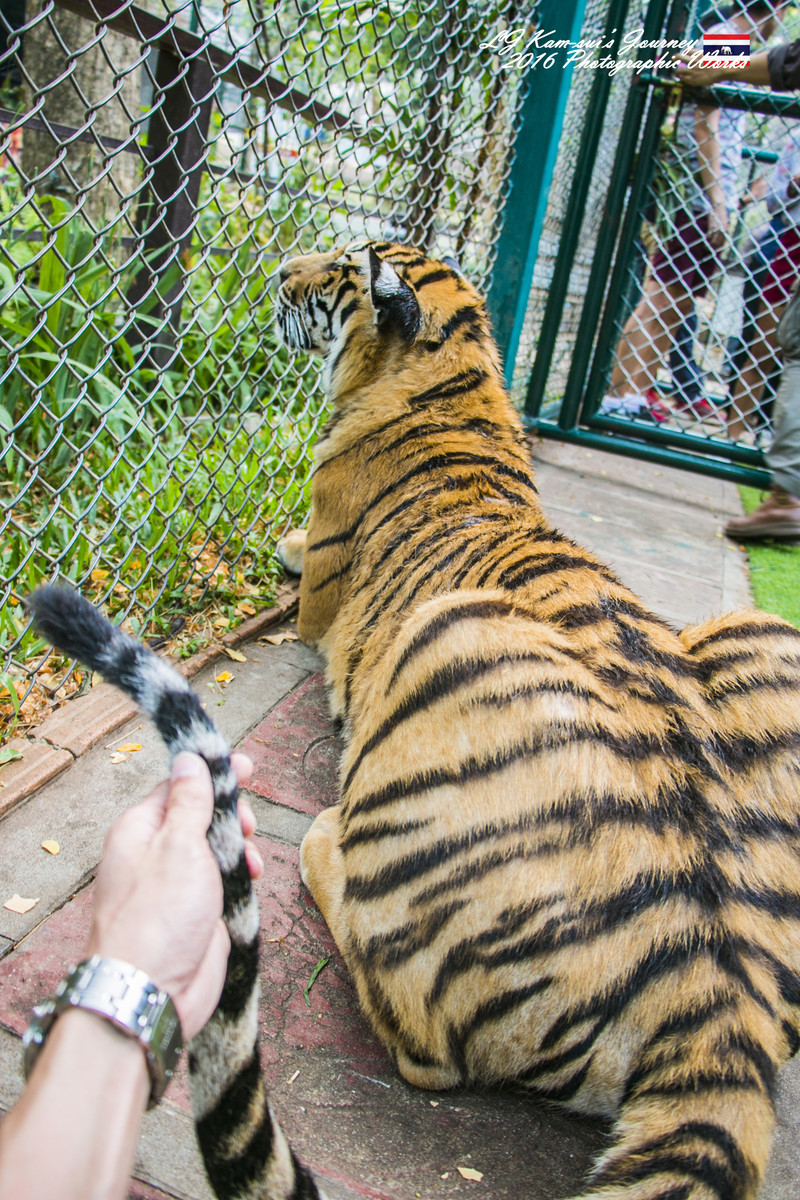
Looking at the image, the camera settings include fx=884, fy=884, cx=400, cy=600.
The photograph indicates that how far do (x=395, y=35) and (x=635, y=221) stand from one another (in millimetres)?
1993

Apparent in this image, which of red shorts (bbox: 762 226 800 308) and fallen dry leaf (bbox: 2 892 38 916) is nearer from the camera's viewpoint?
fallen dry leaf (bbox: 2 892 38 916)

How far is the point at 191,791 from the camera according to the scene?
1.10m

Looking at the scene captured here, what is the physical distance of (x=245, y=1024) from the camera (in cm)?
121

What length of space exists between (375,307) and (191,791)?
2285 mm

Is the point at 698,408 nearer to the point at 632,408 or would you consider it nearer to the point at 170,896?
the point at 632,408

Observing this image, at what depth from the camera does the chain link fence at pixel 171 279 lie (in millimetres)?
2787

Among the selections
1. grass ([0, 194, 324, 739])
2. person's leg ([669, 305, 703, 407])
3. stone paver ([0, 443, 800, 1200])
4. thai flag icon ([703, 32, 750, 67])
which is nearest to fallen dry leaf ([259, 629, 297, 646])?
grass ([0, 194, 324, 739])

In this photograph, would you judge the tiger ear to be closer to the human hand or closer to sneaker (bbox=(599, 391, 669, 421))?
the human hand

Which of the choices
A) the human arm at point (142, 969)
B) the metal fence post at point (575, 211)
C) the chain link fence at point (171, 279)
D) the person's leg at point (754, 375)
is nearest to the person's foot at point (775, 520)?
the person's leg at point (754, 375)

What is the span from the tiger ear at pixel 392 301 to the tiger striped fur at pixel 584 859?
3.53 ft

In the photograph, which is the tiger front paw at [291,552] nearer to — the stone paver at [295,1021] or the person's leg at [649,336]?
the stone paver at [295,1021]

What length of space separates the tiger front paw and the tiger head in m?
0.75

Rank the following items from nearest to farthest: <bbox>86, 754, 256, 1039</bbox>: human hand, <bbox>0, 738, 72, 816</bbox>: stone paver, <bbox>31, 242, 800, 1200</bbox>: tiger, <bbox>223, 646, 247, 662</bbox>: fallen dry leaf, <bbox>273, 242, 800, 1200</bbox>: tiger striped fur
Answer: <bbox>86, 754, 256, 1039</bbox>: human hand < <bbox>31, 242, 800, 1200</bbox>: tiger < <bbox>273, 242, 800, 1200</bbox>: tiger striped fur < <bbox>0, 738, 72, 816</bbox>: stone paver < <bbox>223, 646, 247, 662</bbox>: fallen dry leaf

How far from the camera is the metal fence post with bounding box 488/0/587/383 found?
486 centimetres
